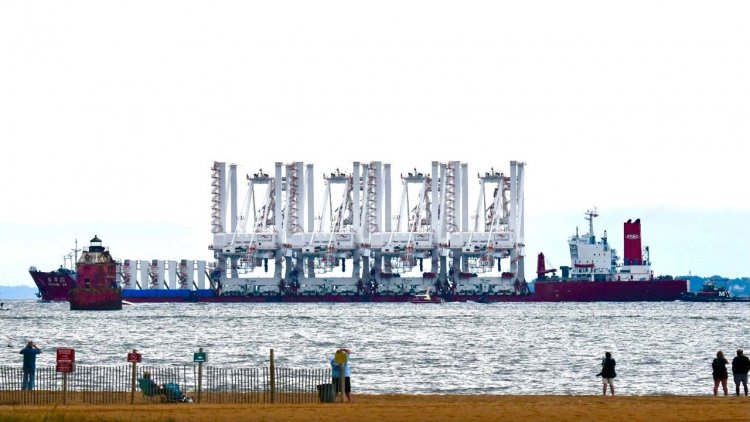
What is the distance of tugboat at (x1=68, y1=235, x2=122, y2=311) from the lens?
434 feet

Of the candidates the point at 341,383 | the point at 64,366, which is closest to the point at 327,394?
the point at 341,383

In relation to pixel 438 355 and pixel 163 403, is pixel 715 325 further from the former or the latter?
pixel 163 403

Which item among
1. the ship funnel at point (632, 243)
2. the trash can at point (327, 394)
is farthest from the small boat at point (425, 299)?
the trash can at point (327, 394)

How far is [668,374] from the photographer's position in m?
53.7

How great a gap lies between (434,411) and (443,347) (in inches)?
1461

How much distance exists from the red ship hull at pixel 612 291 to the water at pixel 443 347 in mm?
64403

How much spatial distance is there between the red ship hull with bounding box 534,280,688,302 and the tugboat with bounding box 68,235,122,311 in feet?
214

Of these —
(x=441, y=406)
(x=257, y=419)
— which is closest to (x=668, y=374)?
(x=441, y=406)

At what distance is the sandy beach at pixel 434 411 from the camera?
3116 cm

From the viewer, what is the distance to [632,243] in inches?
7244

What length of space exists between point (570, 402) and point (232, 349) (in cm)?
3536

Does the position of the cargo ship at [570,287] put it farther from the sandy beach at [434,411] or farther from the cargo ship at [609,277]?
the sandy beach at [434,411]

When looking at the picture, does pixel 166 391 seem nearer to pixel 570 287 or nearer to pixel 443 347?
pixel 443 347

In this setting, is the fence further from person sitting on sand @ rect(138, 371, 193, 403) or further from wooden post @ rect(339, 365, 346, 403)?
wooden post @ rect(339, 365, 346, 403)
